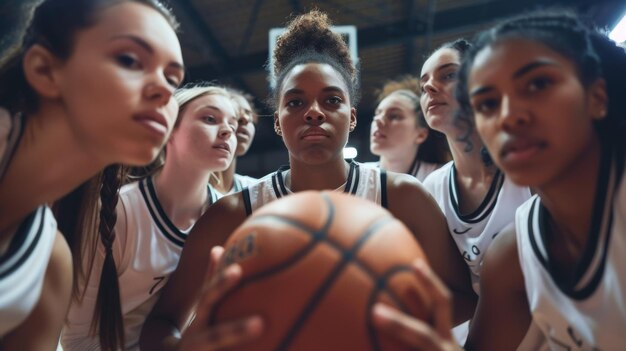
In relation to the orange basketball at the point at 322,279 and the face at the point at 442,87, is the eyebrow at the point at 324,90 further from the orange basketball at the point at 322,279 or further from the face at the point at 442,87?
the orange basketball at the point at 322,279

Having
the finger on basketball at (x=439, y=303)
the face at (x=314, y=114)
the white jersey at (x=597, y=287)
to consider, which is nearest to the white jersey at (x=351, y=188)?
the face at (x=314, y=114)

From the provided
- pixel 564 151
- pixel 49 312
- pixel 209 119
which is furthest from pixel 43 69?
pixel 564 151

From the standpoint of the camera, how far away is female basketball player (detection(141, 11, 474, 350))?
5.55ft

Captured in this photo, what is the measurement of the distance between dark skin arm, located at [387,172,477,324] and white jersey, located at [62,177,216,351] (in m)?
0.95

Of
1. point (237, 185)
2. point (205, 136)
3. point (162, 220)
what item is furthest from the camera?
point (237, 185)

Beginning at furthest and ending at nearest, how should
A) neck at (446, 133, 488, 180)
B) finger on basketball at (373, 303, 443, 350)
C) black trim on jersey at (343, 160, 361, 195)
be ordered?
neck at (446, 133, 488, 180), black trim on jersey at (343, 160, 361, 195), finger on basketball at (373, 303, 443, 350)

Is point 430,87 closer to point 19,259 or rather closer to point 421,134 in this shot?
point 421,134

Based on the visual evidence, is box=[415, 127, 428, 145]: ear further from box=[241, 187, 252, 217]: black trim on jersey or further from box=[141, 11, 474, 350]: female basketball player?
box=[241, 187, 252, 217]: black trim on jersey

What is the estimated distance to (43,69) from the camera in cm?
115

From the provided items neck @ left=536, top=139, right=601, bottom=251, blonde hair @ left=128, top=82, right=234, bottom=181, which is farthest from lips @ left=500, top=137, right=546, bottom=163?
blonde hair @ left=128, top=82, right=234, bottom=181

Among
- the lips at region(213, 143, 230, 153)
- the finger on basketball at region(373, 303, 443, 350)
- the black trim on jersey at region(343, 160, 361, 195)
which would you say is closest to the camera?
the finger on basketball at region(373, 303, 443, 350)

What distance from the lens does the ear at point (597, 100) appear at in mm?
1113

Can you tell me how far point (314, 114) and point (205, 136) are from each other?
25.5 inches

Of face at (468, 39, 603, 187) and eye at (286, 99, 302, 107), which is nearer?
face at (468, 39, 603, 187)
